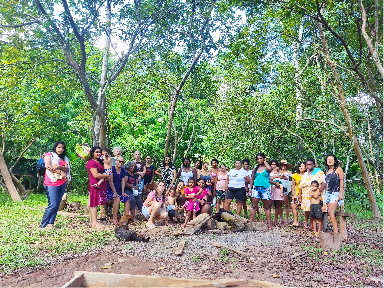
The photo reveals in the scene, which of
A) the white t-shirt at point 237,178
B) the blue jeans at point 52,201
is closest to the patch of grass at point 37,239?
the blue jeans at point 52,201

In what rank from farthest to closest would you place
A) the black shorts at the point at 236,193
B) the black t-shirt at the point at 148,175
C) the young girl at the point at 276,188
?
the black t-shirt at the point at 148,175 → the black shorts at the point at 236,193 → the young girl at the point at 276,188

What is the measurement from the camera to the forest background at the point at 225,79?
851cm

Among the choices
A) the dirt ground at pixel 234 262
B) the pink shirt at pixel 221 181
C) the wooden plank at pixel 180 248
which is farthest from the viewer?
the pink shirt at pixel 221 181

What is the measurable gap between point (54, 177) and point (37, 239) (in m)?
1.25

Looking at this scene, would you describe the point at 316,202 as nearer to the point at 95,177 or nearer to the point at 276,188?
the point at 276,188

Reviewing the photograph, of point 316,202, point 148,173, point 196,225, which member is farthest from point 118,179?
point 316,202

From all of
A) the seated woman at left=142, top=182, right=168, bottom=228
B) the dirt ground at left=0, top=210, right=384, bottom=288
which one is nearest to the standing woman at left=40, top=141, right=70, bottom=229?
the dirt ground at left=0, top=210, right=384, bottom=288

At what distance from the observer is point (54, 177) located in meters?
7.04

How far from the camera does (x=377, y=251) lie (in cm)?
613

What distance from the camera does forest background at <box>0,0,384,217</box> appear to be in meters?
8.51

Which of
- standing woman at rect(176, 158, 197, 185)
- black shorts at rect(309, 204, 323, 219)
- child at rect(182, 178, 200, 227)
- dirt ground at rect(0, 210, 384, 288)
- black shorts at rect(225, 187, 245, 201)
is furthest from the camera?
standing woman at rect(176, 158, 197, 185)

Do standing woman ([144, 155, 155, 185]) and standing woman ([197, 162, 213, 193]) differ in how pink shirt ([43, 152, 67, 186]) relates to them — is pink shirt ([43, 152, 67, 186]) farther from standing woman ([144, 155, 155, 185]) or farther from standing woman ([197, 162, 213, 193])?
standing woman ([197, 162, 213, 193])

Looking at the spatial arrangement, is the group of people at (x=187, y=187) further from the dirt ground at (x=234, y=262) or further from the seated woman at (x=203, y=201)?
the dirt ground at (x=234, y=262)

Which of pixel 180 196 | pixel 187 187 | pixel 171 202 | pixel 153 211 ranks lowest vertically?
pixel 153 211
